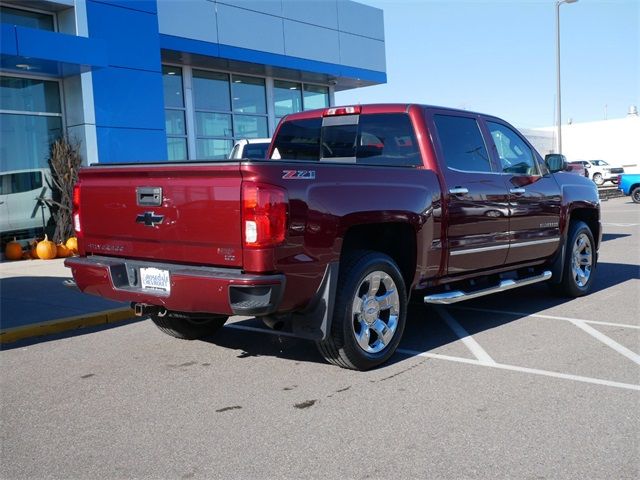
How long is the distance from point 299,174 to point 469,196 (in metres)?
2.15

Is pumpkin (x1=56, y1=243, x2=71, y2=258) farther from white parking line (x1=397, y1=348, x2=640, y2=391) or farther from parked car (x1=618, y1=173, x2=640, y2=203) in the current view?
parked car (x1=618, y1=173, x2=640, y2=203)

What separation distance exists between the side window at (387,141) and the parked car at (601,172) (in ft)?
143

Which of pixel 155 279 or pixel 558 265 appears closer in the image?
pixel 155 279

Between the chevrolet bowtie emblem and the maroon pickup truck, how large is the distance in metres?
0.01

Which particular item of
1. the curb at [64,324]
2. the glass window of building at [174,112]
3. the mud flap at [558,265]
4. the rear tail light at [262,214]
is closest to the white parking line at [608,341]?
the mud flap at [558,265]

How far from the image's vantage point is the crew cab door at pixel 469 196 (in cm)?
A: 585

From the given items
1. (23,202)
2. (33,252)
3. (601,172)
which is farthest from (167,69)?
(601,172)

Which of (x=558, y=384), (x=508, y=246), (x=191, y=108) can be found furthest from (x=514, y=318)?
(x=191, y=108)

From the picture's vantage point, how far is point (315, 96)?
859 inches

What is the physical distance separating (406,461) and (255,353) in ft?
8.18

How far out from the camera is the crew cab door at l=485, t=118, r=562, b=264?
670 cm

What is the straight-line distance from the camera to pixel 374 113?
6078mm

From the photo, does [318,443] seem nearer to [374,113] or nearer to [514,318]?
[374,113]

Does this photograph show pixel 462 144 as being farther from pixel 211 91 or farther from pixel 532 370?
pixel 211 91
